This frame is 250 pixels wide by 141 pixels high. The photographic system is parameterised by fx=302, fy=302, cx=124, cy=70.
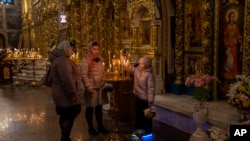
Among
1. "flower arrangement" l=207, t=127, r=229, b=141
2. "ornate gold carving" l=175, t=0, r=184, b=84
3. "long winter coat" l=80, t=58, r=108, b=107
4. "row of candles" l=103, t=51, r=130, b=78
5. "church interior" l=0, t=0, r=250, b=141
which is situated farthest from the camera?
"ornate gold carving" l=175, t=0, r=184, b=84

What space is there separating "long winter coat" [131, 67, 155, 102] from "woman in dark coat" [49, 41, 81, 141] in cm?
96

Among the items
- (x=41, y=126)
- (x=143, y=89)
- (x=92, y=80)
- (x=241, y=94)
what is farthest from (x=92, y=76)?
(x=241, y=94)

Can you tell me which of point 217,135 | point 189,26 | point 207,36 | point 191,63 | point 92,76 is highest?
point 189,26

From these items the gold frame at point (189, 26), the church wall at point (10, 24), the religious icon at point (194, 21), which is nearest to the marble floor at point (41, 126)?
the gold frame at point (189, 26)

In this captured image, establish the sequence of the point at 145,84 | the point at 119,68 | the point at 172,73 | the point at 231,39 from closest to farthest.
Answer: the point at 119,68
the point at 145,84
the point at 231,39
the point at 172,73

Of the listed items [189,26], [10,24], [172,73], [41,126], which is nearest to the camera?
[41,126]

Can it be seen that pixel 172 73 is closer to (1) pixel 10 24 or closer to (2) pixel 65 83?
(2) pixel 65 83

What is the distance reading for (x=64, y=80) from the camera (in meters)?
4.47

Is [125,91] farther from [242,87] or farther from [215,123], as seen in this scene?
[242,87]

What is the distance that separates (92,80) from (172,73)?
3137 mm

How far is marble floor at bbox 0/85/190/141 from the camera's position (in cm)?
546

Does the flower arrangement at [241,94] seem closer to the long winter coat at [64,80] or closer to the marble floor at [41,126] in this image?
the marble floor at [41,126]

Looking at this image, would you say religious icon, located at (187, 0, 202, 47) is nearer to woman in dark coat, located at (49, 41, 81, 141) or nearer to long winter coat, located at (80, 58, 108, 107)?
long winter coat, located at (80, 58, 108, 107)

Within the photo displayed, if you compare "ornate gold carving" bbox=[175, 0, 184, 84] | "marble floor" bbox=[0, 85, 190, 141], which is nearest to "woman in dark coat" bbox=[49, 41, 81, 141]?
"marble floor" bbox=[0, 85, 190, 141]
